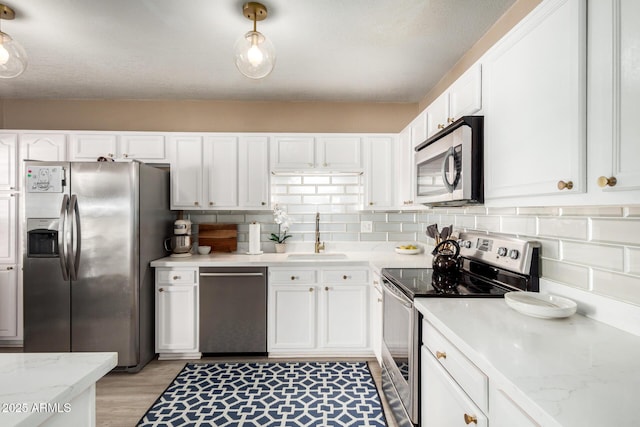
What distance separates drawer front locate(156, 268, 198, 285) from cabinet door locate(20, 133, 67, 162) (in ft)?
5.11

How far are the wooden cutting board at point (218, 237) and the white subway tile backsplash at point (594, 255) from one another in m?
2.77

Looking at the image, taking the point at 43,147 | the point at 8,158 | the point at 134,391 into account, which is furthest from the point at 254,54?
the point at 8,158

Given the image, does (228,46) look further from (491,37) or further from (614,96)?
(614,96)

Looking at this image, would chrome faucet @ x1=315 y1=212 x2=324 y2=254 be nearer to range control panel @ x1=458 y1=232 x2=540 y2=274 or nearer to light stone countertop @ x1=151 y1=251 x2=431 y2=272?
light stone countertop @ x1=151 y1=251 x2=431 y2=272

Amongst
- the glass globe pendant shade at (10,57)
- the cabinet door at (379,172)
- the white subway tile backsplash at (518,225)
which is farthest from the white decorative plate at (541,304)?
the glass globe pendant shade at (10,57)

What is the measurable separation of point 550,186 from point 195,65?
2.66 meters

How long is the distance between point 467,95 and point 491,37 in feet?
2.59

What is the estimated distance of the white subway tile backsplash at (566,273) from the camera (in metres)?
1.37

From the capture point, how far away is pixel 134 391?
2.42m

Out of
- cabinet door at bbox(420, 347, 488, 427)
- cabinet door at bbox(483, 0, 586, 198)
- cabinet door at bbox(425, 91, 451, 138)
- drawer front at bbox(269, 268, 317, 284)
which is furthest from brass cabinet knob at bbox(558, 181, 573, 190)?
drawer front at bbox(269, 268, 317, 284)

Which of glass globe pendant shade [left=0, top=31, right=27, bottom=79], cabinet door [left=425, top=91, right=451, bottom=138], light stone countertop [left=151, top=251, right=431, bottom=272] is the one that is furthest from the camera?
light stone countertop [left=151, top=251, right=431, bottom=272]

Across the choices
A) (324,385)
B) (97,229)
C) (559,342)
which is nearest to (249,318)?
(324,385)

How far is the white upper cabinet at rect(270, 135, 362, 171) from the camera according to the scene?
3223mm

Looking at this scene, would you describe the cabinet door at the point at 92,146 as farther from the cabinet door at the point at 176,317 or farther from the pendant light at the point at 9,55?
the cabinet door at the point at 176,317
